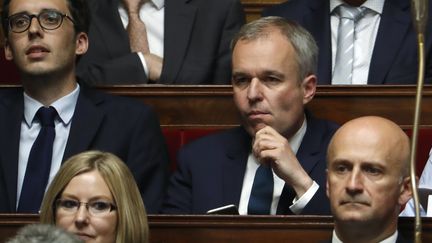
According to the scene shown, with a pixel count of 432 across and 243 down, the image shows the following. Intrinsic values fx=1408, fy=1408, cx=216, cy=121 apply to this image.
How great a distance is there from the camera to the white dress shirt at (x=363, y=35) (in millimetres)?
2957

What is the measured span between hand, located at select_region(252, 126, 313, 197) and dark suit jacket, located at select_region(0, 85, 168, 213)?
0.25m

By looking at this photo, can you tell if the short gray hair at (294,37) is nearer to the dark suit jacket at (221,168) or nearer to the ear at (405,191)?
the dark suit jacket at (221,168)

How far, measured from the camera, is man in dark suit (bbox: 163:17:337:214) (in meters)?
2.54

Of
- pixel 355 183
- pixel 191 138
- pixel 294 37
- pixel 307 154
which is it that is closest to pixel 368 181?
pixel 355 183

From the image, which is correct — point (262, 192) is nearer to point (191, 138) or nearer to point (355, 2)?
point (191, 138)

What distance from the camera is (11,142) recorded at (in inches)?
105

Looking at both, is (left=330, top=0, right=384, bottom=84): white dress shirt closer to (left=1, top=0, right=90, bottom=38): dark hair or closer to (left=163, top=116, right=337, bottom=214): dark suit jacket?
(left=163, top=116, right=337, bottom=214): dark suit jacket

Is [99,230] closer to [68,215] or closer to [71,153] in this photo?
[68,215]

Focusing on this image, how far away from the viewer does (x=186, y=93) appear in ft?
9.45

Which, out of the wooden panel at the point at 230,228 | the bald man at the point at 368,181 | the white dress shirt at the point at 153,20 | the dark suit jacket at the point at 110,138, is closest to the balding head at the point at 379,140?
the bald man at the point at 368,181

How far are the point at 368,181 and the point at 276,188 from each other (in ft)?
1.24

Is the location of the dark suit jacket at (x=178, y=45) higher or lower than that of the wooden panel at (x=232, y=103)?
higher

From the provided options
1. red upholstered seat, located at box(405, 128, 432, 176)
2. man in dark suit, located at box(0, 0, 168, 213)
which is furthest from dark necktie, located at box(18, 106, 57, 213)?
red upholstered seat, located at box(405, 128, 432, 176)

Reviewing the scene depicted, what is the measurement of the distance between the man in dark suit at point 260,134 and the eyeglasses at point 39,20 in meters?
0.36
